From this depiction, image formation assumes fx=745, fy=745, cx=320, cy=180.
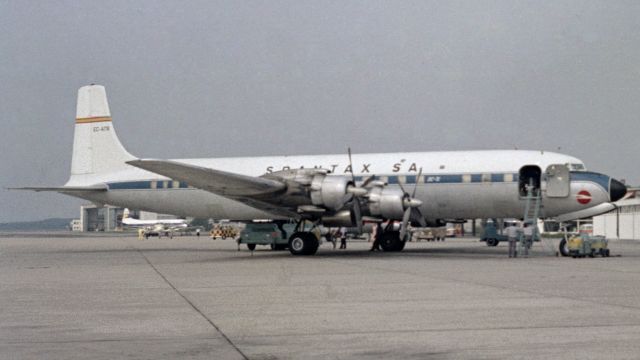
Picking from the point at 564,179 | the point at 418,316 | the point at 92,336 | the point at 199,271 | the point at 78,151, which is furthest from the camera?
the point at 78,151

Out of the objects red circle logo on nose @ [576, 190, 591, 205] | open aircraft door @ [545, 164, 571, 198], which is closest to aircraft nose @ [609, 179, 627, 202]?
red circle logo on nose @ [576, 190, 591, 205]

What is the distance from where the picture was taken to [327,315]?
34.5ft

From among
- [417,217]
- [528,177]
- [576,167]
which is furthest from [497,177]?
[417,217]

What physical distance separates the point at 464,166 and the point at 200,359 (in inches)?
820

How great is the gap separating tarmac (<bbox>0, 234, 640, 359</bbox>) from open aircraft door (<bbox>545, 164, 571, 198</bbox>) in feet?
23.5

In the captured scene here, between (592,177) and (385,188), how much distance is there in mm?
7107

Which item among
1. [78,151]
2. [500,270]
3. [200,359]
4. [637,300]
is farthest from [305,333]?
[78,151]

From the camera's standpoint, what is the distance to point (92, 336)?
882 cm

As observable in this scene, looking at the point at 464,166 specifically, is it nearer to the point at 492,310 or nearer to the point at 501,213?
the point at 501,213

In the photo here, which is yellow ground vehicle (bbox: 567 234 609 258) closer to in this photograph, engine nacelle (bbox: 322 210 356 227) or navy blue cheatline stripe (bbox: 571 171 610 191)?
navy blue cheatline stripe (bbox: 571 171 610 191)

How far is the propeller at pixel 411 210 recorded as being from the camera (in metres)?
25.6

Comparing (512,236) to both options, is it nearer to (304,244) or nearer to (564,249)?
(564,249)

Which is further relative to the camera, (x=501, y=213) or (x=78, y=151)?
(x=78, y=151)

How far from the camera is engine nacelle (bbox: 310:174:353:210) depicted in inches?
969
